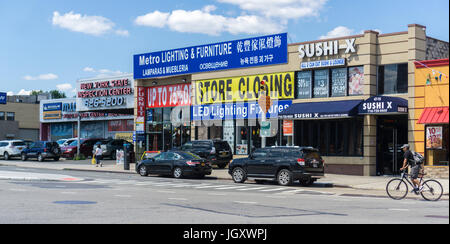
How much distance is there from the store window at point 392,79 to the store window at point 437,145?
2407 mm

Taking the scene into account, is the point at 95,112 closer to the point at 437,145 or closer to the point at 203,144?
the point at 203,144

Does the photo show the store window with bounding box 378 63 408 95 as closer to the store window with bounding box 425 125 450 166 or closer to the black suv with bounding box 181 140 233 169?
the store window with bounding box 425 125 450 166

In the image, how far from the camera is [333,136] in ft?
97.5

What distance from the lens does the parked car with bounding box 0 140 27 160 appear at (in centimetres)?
4728

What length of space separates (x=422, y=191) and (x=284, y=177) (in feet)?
23.0

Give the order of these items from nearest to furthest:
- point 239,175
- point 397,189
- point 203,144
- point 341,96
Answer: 1. point 397,189
2. point 239,175
3. point 341,96
4. point 203,144

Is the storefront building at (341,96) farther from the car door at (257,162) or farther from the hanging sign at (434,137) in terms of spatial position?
the car door at (257,162)

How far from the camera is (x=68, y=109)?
199ft

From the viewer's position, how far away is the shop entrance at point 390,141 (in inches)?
1119

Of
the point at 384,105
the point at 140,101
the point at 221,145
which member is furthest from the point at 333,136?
the point at 140,101

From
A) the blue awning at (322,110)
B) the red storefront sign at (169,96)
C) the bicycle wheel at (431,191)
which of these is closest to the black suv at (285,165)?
the blue awning at (322,110)

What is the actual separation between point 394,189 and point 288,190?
4.45 m
